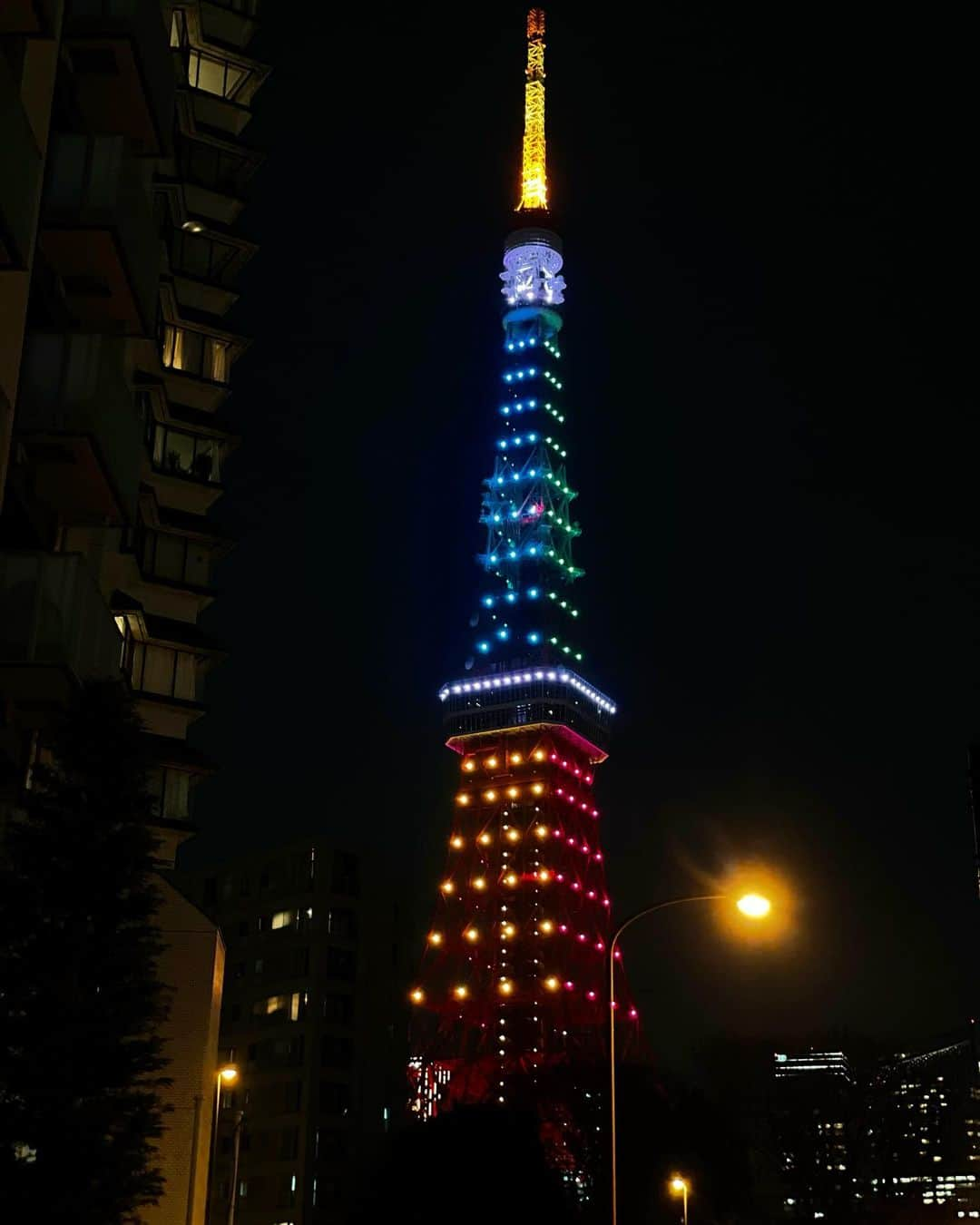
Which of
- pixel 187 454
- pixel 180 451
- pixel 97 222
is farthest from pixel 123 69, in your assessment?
pixel 187 454

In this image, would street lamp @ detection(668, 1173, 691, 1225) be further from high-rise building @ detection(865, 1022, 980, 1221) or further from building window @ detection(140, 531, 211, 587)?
building window @ detection(140, 531, 211, 587)

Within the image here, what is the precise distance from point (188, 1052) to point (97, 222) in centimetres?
1780

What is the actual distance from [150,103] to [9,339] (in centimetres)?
613

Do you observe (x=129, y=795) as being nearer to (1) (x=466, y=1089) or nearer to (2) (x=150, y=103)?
(2) (x=150, y=103)

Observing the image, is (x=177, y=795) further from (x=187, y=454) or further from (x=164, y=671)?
(x=187, y=454)

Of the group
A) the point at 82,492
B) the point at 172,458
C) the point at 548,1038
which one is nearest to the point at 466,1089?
the point at 548,1038

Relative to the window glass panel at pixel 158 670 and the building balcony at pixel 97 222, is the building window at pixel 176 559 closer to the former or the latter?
the window glass panel at pixel 158 670

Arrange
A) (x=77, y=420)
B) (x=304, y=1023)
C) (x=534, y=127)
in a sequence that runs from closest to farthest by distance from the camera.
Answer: (x=77, y=420) < (x=304, y=1023) < (x=534, y=127)

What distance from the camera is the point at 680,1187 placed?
6028 cm

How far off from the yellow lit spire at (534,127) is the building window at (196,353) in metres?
74.5

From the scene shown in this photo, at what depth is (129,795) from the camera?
19.2 meters

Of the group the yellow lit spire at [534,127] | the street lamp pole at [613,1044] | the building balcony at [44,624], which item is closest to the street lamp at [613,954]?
the street lamp pole at [613,1044]

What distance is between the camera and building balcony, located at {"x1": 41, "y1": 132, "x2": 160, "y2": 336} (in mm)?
19750

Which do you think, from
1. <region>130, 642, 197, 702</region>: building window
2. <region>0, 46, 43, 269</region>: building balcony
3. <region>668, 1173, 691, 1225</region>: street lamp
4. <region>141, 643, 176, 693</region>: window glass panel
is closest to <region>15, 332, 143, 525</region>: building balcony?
<region>0, 46, 43, 269</region>: building balcony
